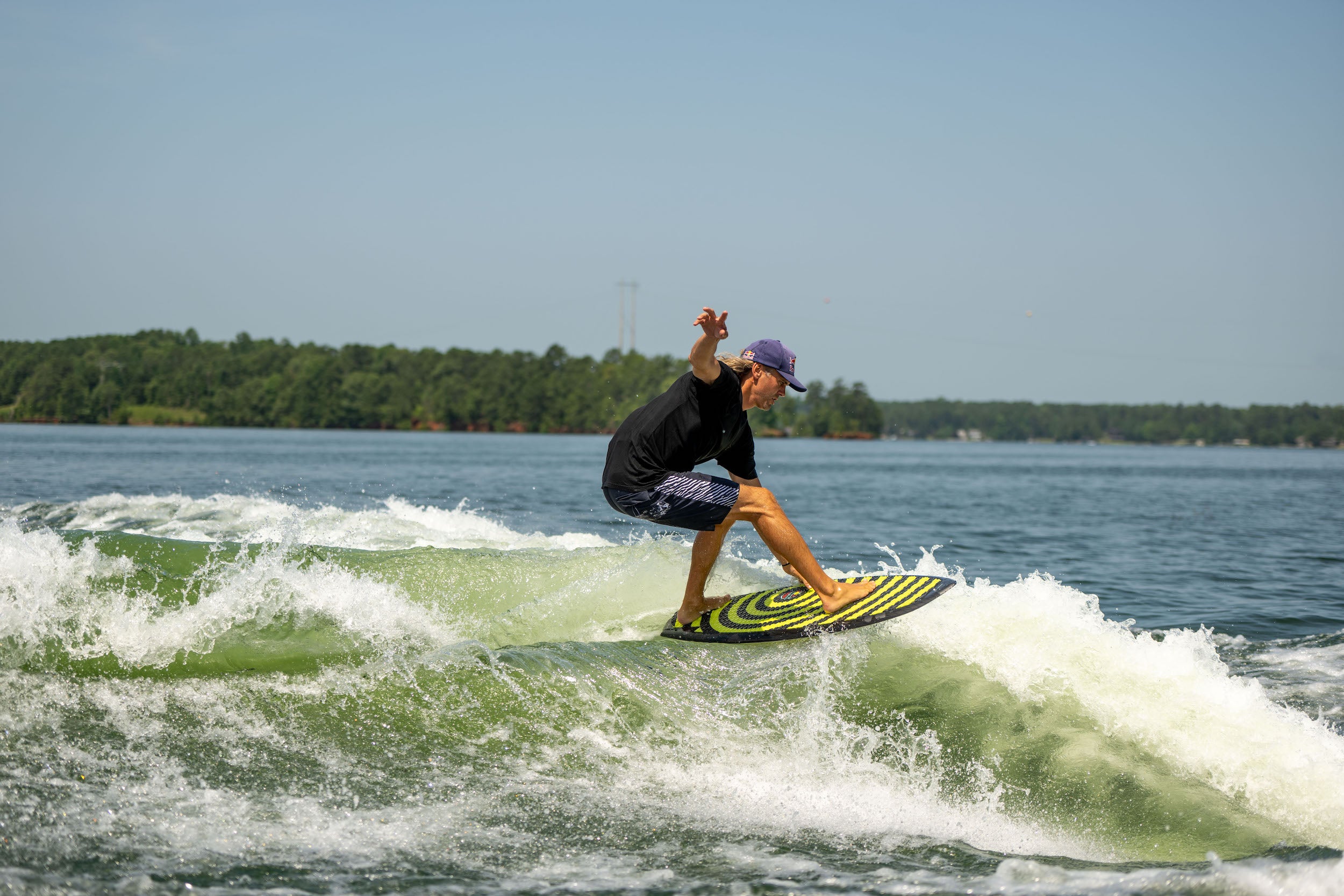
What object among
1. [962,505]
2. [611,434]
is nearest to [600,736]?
[962,505]

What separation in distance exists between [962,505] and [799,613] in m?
21.3

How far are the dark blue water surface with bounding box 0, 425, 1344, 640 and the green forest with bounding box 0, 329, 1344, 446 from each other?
126 ft

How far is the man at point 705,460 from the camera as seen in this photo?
565cm

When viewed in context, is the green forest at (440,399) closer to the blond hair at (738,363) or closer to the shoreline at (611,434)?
the shoreline at (611,434)

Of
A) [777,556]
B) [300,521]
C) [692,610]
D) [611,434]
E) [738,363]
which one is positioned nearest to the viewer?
[738,363]

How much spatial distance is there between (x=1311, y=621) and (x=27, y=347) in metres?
93.2

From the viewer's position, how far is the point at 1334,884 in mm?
3389

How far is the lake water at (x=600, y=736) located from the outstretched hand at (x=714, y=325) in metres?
1.95

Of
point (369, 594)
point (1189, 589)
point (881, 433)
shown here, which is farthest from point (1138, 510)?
point (881, 433)

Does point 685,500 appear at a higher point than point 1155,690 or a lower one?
higher

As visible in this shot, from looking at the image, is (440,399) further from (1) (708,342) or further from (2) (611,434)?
(1) (708,342)

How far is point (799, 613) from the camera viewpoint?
6.03m

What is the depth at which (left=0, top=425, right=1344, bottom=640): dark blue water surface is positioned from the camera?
11969mm

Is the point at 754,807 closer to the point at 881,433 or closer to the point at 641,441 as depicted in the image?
the point at 641,441
